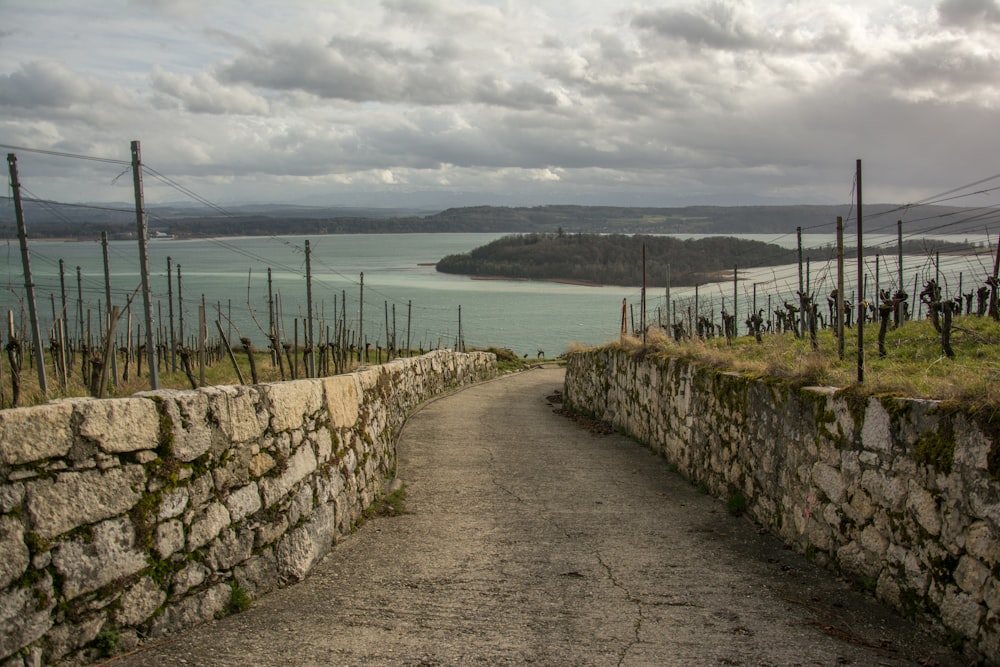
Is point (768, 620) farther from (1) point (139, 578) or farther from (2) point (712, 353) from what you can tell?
(2) point (712, 353)

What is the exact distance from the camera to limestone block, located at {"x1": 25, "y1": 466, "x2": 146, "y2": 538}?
12.4 ft

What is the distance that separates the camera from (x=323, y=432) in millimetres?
6695

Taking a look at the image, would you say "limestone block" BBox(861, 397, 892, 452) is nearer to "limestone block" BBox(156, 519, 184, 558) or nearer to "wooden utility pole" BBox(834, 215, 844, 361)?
"wooden utility pole" BBox(834, 215, 844, 361)

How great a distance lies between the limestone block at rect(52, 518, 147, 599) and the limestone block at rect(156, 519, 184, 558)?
0.14 m

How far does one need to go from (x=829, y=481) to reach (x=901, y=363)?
280cm

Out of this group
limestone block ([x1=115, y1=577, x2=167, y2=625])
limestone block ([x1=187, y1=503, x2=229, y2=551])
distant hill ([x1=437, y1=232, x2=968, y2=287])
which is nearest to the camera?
limestone block ([x1=115, y1=577, x2=167, y2=625])

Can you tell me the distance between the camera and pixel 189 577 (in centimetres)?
468

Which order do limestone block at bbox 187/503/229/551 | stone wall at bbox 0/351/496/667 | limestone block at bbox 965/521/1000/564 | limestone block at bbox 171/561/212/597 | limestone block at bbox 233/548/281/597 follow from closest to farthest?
stone wall at bbox 0/351/496/667, limestone block at bbox 965/521/1000/564, limestone block at bbox 171/561/212/597, limestone block at bbox 187/503/229/551, limestone block at bbox 233/548/281/597

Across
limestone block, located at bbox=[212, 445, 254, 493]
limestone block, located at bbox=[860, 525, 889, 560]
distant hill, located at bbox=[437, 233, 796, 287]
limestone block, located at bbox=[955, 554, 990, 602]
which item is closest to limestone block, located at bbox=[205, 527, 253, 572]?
limestone block, located at bbox=[212, 445, 254, 493]

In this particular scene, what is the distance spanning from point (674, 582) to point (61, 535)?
428 cm

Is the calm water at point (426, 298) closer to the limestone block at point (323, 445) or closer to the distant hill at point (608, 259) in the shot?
the distant hill at point (608, 259)

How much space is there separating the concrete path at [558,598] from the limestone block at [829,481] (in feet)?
2.06

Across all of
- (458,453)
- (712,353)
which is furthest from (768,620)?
(458,453)

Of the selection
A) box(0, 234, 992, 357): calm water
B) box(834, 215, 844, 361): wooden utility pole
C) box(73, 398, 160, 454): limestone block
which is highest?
box(834, 215, 844, 361): wooden utility pole
